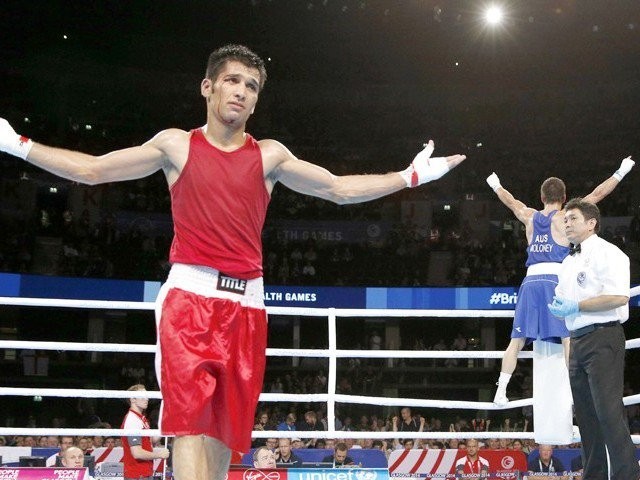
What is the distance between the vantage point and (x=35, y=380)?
16.7 metres

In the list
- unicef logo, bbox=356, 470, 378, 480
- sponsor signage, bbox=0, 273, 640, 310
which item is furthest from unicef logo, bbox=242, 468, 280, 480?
sponsor signage, bbox=0, 273, 640, 310

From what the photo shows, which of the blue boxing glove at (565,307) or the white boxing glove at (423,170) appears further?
the blue boxing glove at (565,307)

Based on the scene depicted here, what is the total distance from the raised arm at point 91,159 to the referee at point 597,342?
2743mm

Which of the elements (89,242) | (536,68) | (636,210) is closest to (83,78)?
(89,242)

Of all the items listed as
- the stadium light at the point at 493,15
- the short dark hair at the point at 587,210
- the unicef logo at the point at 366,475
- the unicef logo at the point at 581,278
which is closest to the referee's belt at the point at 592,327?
the unicef logo at the point at 581,278

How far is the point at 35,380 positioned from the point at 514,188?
12779mm

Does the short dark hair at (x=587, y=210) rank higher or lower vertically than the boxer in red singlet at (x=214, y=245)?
higher

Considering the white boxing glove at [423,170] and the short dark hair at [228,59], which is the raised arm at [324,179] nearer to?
the white boxing glove at [423,170]

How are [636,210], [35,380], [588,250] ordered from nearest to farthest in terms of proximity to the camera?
[588,250] < [35,380] < [636,210]

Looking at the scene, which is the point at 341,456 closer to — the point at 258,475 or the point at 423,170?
the point at 258,475

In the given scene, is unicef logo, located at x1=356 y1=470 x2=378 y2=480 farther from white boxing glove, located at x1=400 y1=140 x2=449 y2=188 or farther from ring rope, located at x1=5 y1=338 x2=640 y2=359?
white boxing glove, located at x1=400 y1=140 x2=449 y2=188

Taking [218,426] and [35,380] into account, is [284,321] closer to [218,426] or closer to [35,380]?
[35,380]

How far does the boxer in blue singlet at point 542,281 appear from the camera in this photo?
5844 mm

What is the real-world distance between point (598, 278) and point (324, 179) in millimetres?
2302
